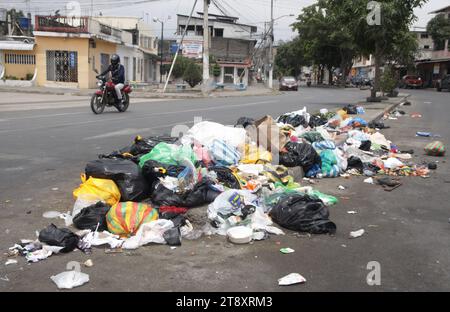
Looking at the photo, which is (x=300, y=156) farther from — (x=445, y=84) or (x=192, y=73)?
(x=445, y=84)

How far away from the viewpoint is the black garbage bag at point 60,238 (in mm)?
4117

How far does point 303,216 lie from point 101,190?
6.93 feet

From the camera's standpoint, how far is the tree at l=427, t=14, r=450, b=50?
55.9m

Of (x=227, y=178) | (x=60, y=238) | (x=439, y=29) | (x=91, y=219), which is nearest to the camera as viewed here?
(x=60, y=238)

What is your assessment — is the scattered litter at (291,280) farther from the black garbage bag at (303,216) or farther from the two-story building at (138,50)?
the two-story building at (138,50)

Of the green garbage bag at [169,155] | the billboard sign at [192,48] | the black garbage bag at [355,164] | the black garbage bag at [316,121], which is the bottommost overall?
the black garbage bag at [355,164]

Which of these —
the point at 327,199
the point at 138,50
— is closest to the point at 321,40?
the point at 138,50

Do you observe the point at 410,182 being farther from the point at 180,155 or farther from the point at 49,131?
the point at 49,131

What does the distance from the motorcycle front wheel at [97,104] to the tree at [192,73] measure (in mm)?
23510

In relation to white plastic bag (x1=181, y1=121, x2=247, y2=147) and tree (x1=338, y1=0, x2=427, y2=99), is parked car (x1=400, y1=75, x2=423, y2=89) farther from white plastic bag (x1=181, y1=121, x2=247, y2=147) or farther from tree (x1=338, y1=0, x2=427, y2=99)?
white plastic bag (x1=181, y1=121, x2=247, y2=147)

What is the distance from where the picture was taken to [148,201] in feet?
17.6

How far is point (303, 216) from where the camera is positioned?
188 inches

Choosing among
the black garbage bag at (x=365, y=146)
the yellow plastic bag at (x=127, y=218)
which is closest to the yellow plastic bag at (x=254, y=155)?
the black garbage bag at (x=365, y=146)
